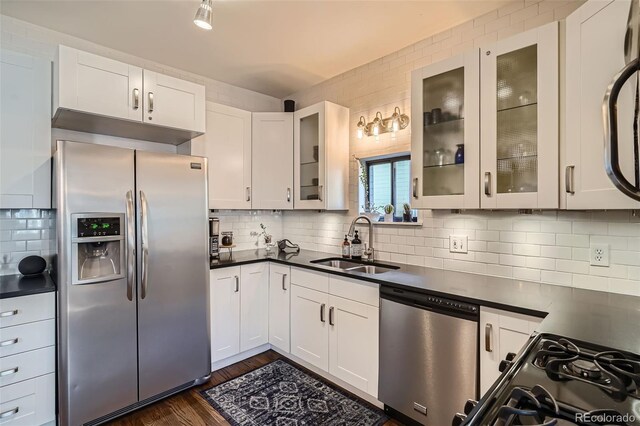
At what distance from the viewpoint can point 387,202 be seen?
2881 millimetres

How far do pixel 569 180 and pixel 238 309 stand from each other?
2.55 meters

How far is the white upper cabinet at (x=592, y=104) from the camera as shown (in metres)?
1.31

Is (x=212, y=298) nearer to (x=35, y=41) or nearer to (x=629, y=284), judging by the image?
(x=35, y=41)

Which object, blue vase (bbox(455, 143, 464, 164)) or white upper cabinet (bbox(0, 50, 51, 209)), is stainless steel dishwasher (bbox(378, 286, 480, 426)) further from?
white upper cabinet (bbox(0, 50, 51, 209))

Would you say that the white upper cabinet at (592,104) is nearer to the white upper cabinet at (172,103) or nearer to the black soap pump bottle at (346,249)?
the black soap pump bottle at (346,249)

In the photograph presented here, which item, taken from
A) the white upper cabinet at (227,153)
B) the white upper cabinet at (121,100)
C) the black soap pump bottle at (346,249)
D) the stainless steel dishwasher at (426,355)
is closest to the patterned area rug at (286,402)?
the stainless steel dishwasher at (426,355)

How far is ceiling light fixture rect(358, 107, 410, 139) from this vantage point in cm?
264

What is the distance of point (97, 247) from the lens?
2012mm

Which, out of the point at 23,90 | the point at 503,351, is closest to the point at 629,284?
the point at 503,351

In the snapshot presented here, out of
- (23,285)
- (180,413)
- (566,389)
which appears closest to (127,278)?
(23,285)

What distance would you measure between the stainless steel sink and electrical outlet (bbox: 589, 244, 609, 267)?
4.00 feet

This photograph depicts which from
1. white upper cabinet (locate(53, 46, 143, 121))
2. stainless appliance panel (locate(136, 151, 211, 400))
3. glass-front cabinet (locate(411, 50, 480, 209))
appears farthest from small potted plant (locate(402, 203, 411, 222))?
white upper cabinet (locate(53, 46, 143, 121))

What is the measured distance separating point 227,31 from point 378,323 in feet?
7.92

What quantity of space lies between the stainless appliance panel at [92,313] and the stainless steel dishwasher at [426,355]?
67.5 inches
